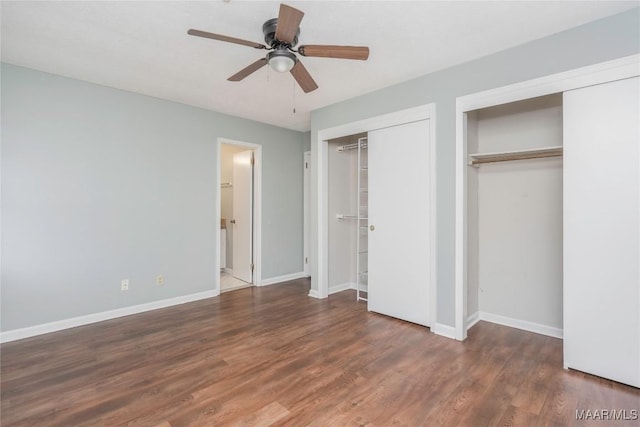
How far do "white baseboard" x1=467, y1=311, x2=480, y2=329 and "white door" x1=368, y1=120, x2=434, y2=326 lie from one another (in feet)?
1.45

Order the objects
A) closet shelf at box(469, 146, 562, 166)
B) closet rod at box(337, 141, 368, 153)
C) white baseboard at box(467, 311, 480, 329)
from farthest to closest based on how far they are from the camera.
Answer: closet rod at box(337, 141, 368, 153) → white baseboard at box(467, 311, 480, 329) → closet shelf at box(469, 146, 562, 166)

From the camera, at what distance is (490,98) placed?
2688 mm

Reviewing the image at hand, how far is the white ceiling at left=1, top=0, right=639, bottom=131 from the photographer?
2043 millimetres

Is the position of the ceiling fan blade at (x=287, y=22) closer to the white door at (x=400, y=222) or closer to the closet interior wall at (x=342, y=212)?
the white door at (x=400, y=222)

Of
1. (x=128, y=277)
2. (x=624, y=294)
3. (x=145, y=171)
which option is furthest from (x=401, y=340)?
(x=145, y=171)

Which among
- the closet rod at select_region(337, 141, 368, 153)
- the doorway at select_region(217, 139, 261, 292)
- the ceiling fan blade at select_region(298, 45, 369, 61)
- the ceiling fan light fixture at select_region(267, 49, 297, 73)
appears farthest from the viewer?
the doorway at select_region(217, 139, 261, 292)

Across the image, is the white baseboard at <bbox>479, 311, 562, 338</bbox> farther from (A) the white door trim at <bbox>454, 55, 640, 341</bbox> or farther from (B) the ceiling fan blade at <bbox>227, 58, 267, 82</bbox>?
(B) the ceiling fan blade at <bbox>227, 58, 267, 82</bbox>

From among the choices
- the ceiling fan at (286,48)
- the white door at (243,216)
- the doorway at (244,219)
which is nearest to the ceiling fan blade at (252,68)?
the ceiling fan at (286,48)

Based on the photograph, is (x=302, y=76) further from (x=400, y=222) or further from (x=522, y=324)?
(x=522, y=324)

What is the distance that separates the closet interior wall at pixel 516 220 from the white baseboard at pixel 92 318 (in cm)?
347

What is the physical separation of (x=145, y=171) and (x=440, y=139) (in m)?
3.42

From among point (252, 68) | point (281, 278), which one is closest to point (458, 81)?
point (252, 68)

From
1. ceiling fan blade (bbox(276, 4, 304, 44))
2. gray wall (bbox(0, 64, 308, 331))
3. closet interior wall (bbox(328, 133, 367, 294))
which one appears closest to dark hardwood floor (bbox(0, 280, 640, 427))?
gray wall (bbox(0, 64, 308, 331))

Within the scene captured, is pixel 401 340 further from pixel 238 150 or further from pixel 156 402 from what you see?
pixel 238 150
